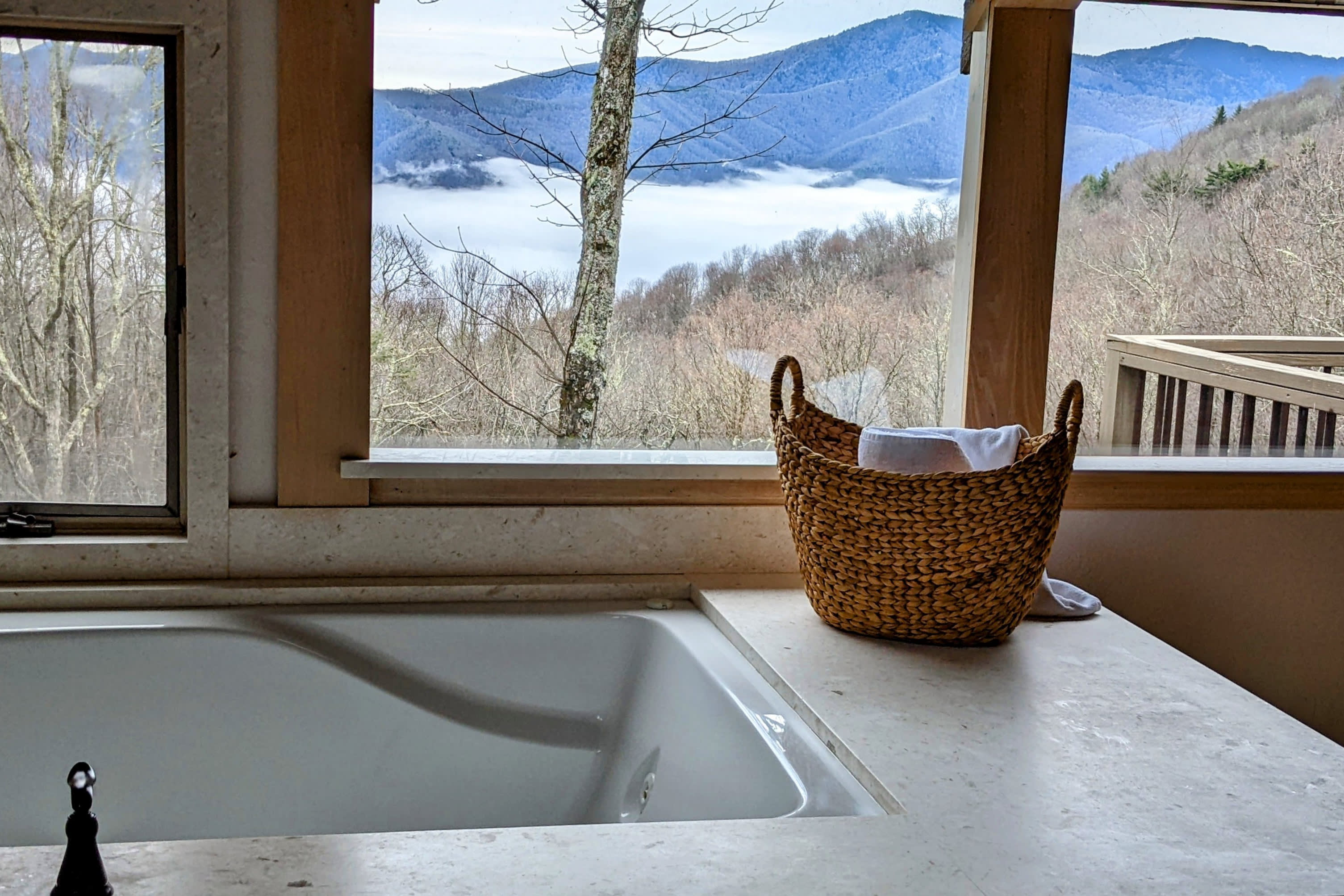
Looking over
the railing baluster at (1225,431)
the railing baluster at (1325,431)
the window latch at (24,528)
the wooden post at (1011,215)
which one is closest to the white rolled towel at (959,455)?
the wooden post at (1011,215)

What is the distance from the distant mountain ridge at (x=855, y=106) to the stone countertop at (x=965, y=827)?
0.89 metres

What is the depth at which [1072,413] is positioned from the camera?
5.71ft

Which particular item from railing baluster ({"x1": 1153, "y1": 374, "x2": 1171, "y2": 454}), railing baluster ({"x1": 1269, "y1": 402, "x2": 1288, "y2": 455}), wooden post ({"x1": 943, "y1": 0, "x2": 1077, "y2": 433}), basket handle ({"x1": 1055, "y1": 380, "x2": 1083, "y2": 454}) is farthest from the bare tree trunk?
railing baluster ({"x1": 1269, "y1": 402, "x2": 1288, "y2": 455})

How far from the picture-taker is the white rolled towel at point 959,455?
5.79ft

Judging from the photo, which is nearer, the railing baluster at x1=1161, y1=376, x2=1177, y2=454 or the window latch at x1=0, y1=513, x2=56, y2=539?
the window latch at x1=0, y1=513, x2=56, y2=539

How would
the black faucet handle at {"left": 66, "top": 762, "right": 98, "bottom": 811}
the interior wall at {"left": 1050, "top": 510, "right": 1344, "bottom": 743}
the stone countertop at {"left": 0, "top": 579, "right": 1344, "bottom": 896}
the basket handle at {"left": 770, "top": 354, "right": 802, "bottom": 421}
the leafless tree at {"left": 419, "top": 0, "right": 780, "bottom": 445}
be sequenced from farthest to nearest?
1. the interior wall at {"left": 1050, "top": 510, "right": 1344, "bottom": 743}
2. the leafless tree at {"left": 419, "top": 0, "right": 780, "bottom": 445}
3. the basket handle at {"left": 770, "top": 354, "right": 802, "bottom": 421}
4. the stone countertop at {"left": 0, "top": 579, "right": 1344, "bottom": 896}
5. the black faucet handle at {"left": 66, "top": 762, "right": 98, "bottom": 811}

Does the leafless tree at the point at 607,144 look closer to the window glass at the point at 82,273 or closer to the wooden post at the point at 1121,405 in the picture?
the window glass at the point at 82,273

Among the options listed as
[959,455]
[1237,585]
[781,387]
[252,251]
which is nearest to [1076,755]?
[959,455]

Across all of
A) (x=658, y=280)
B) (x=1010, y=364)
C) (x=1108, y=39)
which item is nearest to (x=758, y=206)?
(x=658, y=280)

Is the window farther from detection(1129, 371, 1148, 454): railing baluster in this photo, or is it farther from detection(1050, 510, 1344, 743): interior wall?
detection(1129, 371, 1148, 454): railing baluster

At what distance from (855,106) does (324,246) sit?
2.97ft

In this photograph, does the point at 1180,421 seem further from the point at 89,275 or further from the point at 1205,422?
the point at 89,275

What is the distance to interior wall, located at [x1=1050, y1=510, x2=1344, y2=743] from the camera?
2.15 meters

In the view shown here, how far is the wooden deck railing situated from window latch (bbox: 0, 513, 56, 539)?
1.76 metres
